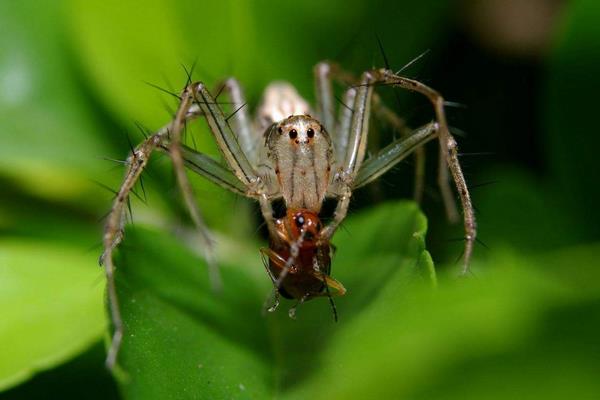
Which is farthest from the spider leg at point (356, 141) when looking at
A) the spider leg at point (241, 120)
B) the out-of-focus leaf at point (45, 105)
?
the out-of-focus leaf at point (45, 105)

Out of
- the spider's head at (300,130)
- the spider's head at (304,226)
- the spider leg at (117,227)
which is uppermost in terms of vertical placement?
the spider's head at (300,130)

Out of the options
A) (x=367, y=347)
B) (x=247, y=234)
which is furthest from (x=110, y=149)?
(x=367, y=347)

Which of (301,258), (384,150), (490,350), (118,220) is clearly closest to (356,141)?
(384,150)

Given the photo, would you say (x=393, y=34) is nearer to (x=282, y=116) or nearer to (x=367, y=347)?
(x=282, y=116)

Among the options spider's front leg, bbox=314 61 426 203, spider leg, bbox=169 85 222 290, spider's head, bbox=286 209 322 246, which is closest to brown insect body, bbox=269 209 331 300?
spider's head, bbox=286 209 322 246

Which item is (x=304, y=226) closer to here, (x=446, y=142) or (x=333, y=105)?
(x=446, y=142)

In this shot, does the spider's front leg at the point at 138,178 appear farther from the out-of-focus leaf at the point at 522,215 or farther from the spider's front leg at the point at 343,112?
the out-of-focus leaf at the point at 522,215

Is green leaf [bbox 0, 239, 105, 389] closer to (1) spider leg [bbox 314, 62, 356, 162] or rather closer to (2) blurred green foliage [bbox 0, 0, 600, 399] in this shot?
(2) blurred green foliage [bbox 0, 0, 600, 399]
